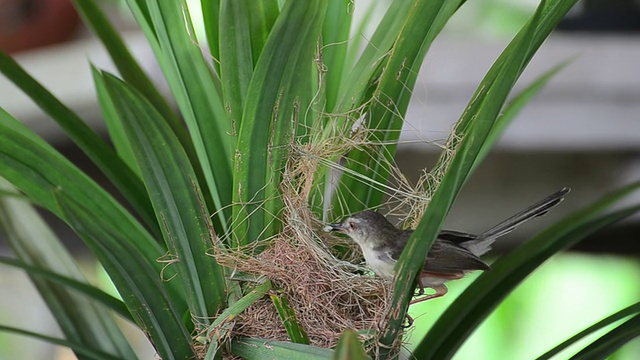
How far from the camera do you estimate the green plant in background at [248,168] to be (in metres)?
0.50

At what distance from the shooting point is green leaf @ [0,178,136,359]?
0.70 meters

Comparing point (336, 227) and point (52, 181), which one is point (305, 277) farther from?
point (52, 181)

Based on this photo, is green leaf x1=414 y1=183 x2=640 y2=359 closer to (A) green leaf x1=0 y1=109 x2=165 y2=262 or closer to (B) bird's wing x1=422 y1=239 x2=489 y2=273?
(B) bird's wing x1=422 y1=239 x2=489 y2=273

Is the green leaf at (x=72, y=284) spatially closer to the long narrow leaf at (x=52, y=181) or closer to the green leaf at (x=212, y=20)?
the long narrow leaf at (x=52, y=181)

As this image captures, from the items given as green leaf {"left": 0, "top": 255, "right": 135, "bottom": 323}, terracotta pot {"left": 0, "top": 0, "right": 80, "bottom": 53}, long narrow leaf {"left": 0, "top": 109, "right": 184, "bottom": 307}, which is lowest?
green leaf {"left": 0, "top": 255, "right": 135, "bottom": 323}

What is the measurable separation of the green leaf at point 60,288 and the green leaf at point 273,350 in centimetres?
14

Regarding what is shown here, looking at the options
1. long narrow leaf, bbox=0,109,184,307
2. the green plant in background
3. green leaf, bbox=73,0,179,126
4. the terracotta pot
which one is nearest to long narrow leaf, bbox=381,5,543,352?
the green plant in background

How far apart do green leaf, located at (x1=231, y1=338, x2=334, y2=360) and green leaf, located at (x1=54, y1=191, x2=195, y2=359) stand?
4 cm

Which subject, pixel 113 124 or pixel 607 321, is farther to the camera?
pixel 113 124

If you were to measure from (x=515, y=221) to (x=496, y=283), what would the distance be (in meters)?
0.06

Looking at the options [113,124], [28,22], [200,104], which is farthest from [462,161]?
[28,22]

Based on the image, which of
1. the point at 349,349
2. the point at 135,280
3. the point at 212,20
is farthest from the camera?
the point at 212,20

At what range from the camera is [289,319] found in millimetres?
537

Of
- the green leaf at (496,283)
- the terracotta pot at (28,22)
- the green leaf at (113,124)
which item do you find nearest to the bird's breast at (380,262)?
the green leaf at (496,283)
